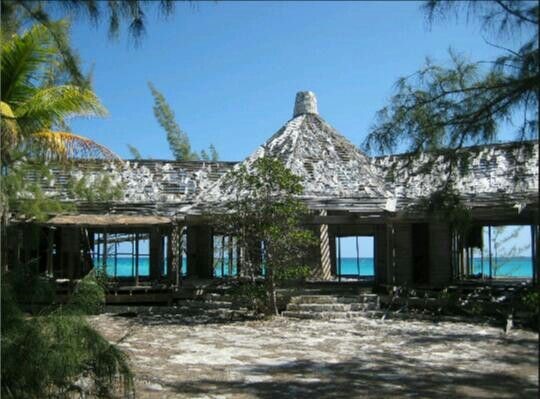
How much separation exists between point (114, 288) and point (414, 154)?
12749 mm

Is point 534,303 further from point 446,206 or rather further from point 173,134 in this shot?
point 173,134

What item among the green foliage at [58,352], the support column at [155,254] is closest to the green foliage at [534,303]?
the green foliage at [58,352]

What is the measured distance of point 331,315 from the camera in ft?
43.5

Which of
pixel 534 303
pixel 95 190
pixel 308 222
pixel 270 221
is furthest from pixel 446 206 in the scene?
pixel 95 190

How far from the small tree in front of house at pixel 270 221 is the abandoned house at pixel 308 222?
3.90 feet

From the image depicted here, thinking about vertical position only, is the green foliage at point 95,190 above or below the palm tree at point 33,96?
below

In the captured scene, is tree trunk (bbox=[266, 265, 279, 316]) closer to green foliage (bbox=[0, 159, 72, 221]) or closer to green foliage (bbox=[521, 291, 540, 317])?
green foliage (bbox=[0, 159, 72, 221])

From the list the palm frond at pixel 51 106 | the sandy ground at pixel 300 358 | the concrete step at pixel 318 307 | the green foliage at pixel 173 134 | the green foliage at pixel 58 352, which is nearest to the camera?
the green foliage at pixel 58 352

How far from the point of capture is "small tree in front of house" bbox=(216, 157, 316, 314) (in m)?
12.6

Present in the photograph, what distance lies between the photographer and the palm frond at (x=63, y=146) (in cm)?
1184

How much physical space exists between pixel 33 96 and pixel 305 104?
32.5 ft

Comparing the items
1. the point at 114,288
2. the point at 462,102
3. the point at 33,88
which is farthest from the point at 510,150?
the point at 114,288

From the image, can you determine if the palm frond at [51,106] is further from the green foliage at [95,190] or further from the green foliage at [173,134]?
the green foliage at [173,134]

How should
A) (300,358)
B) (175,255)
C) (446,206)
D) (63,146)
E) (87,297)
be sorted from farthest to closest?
(175,255)
(63,146)
(300,358)
(87,297)
(446,206)
